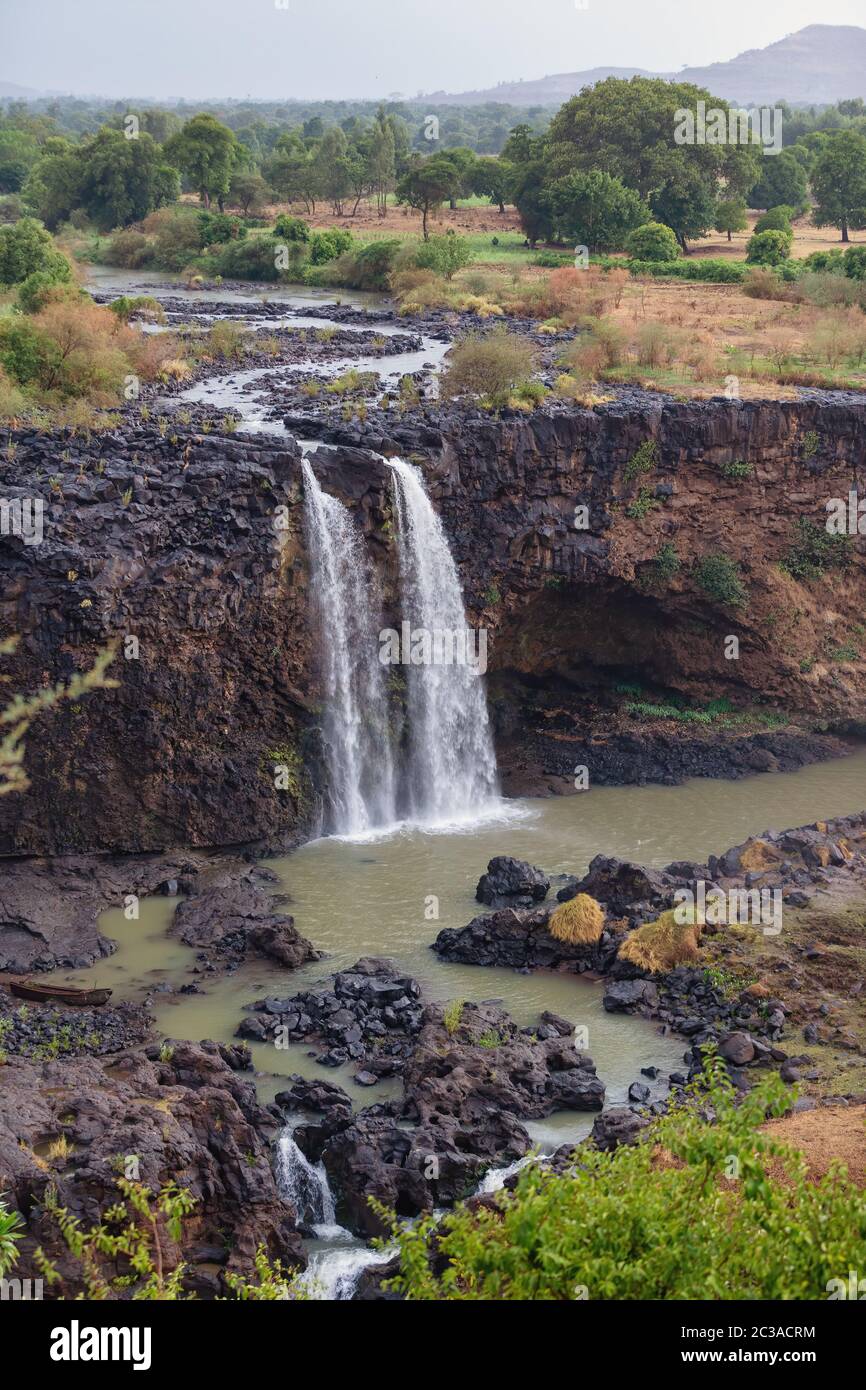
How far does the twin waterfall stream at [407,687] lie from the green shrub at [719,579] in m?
5.77

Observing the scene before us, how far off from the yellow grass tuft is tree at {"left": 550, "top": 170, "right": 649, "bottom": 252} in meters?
41.9

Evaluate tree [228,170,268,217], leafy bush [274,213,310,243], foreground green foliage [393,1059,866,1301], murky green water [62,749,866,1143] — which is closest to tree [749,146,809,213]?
leafy bush [274,213,310,243]

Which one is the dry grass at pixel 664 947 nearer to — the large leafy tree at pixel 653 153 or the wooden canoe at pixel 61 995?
the wooden canoe at pixel 61 995

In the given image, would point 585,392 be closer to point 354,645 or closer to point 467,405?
point 467,405

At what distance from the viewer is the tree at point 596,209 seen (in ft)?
193

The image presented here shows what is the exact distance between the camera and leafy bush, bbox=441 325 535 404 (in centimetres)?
3359

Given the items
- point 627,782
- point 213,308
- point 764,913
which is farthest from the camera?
point 213,308

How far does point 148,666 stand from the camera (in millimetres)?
26969

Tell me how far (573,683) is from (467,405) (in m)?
6.66

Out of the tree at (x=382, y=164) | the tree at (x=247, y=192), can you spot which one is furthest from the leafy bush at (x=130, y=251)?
the tree at (x=382, y=164)

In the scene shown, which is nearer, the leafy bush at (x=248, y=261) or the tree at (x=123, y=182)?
the leafy bush at (x=248, y=261)

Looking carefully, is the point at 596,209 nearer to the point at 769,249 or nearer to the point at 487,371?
the point at 769,249

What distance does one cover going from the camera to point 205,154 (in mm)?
71375
